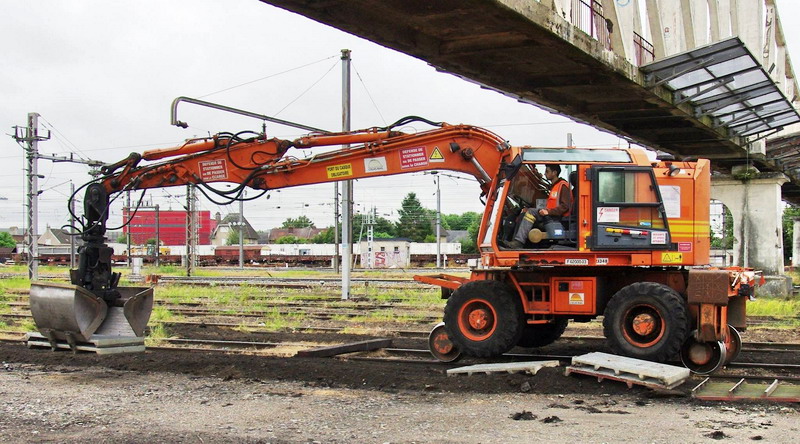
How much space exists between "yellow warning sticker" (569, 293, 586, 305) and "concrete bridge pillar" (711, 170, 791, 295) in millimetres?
16519

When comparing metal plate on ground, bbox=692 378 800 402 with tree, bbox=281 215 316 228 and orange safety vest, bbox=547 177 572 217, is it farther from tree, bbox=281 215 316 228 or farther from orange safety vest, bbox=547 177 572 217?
tree, bbox=281 215 316 228

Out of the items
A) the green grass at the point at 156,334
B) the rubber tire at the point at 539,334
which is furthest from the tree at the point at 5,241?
the rubber tire at the point at 539,334

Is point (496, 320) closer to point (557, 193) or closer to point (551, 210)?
point (551, 210)

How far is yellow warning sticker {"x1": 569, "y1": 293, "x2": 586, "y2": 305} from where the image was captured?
9656 millimetres

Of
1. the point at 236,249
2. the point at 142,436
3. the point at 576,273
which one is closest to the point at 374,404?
the point at 142,436

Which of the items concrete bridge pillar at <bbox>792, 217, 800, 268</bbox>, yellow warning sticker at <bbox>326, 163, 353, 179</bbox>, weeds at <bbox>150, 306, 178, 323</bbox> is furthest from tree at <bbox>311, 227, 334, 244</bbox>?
yellow warning sticker at <bbox>326, 163, 353, 179</bbox>

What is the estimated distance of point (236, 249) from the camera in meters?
78.4

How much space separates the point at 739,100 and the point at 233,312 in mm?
13231

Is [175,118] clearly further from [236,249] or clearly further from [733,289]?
[236,249]

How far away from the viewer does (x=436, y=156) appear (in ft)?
33.9

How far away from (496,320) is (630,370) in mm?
2122

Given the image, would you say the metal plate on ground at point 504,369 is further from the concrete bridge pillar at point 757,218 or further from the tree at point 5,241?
the tree at point 5,241

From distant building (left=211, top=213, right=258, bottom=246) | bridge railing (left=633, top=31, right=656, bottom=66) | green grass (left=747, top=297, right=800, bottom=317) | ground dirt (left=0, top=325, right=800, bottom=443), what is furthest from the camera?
distant building (left=211, top=213, right=258, bottom=246)

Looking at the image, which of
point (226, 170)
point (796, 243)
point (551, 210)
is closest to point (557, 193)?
point (551, 210)
